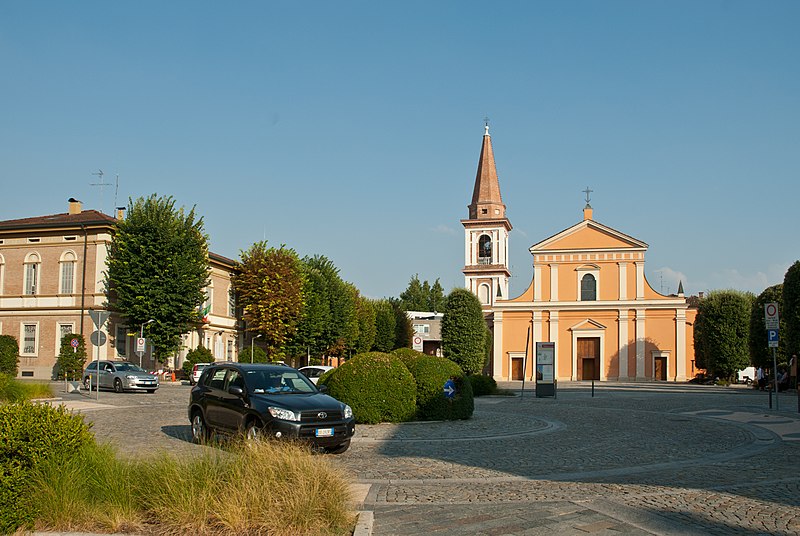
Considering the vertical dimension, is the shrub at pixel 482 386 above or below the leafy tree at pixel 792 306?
below

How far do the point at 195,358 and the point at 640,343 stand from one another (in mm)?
36501

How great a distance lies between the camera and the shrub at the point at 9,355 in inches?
1708

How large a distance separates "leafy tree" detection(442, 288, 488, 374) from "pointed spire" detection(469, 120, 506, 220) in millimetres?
20652

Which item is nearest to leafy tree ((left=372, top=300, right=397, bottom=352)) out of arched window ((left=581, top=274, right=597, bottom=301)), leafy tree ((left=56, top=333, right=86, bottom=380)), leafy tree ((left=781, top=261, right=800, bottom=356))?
arched window ((left=581, top=274, right=597, bottom=301))

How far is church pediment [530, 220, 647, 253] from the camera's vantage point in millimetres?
64188

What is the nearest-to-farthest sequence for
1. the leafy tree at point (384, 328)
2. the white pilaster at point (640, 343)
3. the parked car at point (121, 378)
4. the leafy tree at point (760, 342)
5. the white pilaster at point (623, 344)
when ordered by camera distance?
the parked car at point (121, 378)
the leafy tree at point (760, 342)
the white pilaster at point (640, 343)
the white pilaster at point (623, 344)
the leafy tree at point (384, 328)

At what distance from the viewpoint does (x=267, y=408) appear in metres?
12.9

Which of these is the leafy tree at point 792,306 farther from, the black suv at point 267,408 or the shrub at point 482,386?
A: the black suv at point 267,408

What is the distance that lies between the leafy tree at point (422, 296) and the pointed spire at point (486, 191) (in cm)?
5580

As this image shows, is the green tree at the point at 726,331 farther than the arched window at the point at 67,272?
Yes

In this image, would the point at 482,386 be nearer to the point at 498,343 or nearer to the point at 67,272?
the point at 67,272

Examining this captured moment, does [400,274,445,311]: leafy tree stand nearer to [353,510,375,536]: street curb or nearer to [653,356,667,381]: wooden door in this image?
[653,356,667,381]: wooden door

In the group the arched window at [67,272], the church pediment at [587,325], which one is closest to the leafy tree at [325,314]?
the arched window at [67,272]

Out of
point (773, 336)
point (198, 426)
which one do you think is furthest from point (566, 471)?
point (773, 336)
